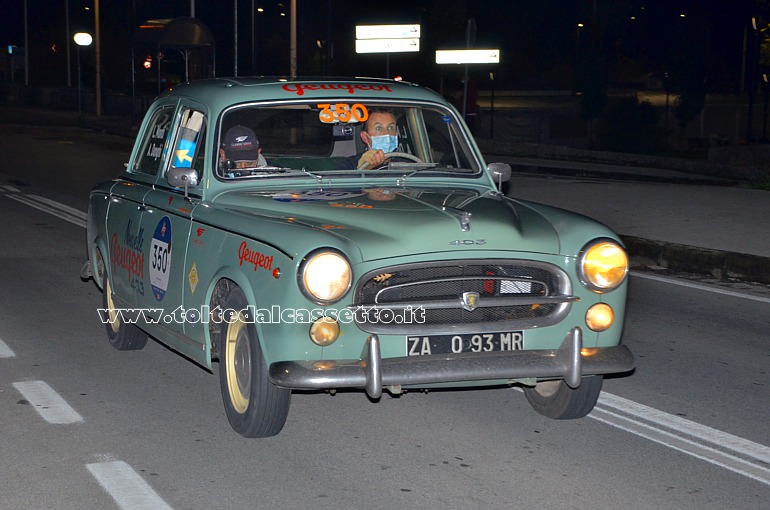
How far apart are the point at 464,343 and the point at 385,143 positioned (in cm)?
197

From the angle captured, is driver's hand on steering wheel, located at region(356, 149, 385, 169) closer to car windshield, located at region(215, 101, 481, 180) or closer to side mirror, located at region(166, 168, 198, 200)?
car windshield, located at region(215, 101, 481, 180)

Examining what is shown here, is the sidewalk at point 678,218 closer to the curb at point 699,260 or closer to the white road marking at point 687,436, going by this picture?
the curb at point 699,260

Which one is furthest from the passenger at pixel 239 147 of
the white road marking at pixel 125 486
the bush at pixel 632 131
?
the bush at pixel 632 131

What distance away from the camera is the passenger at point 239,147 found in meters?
6.69

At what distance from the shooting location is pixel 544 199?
17688 mm

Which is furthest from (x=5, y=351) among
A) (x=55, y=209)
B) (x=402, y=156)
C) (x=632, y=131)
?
(x=632, y=131)

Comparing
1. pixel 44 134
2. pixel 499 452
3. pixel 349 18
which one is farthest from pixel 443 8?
pixel 499 452

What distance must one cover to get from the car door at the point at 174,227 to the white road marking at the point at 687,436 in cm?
223

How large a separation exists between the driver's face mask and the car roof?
0.23 m

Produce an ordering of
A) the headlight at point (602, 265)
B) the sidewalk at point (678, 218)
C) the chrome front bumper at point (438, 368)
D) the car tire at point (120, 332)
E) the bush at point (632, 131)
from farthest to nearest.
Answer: the bush at point (632, 131) < the sidewalk at point (678, 218) < the car tire at point (120, 332) < the headlight at point (602, 265) < the chrome front bumper at point (438, 368)

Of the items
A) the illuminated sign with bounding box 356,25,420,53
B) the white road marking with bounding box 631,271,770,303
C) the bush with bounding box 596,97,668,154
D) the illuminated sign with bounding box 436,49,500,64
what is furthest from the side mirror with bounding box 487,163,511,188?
the illuminated sign with bounding box 356,25,420,53

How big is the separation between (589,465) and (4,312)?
17.7 feet

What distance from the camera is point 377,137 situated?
23.4 ft

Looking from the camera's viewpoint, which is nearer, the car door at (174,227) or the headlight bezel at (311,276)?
the headlight bezel at (311,276)
